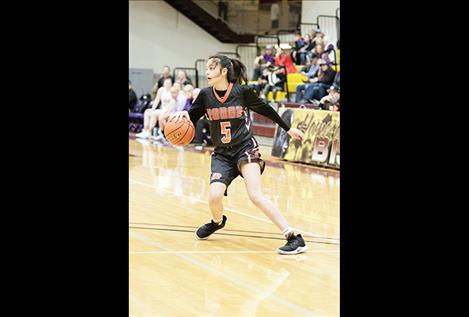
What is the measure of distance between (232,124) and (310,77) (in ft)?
37.2

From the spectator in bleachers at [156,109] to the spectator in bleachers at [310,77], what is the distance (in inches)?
153

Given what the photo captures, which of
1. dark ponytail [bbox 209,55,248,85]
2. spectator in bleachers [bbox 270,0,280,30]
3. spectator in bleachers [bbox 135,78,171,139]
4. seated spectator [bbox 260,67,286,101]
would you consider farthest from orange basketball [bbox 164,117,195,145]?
spectator in bleachers [bbox 270,0,280,30]

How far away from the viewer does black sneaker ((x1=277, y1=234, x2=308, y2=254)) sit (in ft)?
21.5

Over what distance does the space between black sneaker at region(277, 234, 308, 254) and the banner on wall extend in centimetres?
662

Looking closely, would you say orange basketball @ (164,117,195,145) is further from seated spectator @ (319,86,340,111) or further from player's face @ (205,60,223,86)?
seated spectator @ (319,86,340,111)

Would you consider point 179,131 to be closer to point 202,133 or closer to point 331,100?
point 331,100

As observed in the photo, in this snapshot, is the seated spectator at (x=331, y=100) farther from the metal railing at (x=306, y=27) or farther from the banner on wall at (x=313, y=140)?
the metal railing at (x=306, y=27)

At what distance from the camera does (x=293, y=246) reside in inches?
258

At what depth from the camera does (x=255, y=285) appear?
17.8ft

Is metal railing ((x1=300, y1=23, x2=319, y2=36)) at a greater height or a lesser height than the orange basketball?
greater

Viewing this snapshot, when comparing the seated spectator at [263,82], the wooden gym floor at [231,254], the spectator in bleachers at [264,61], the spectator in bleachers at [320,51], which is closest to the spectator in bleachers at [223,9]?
the spectator in bleachers at [264,61]

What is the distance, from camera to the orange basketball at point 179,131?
6.55 meters
